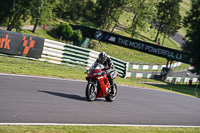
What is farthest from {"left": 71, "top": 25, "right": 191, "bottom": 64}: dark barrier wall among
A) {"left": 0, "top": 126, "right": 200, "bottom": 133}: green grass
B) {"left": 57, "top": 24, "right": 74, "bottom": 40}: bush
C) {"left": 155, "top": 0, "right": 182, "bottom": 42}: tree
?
{"left": 155, "top": 0, "right": 182, "bottom": 42}: tree

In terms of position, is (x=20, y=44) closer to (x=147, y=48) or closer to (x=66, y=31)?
(x=147, y=48)

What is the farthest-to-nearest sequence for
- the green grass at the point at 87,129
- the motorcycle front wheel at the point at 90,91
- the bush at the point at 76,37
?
the bush at the point at 76,37, the motorcycle front wheel at the point at 90,91, the green grass at the point at 87,129

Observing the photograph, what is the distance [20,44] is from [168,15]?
3070 inches

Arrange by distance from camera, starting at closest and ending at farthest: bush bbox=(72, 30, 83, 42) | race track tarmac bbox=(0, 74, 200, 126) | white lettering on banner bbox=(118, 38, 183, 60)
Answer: race track tarmac bbox=(0, 74, 200, 126) < white lettering on banner bbox=(118, 38, 183, 60) < bush bbox=(72, 30, 83, 42)

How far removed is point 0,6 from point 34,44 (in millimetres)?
26625

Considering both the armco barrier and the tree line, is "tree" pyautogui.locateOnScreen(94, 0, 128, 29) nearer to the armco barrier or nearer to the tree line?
the tree line

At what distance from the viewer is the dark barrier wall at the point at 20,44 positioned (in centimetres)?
1593

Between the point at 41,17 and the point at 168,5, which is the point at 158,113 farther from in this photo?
the point at 168,5

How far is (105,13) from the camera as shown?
7050cm

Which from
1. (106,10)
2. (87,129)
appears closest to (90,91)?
(87,129)

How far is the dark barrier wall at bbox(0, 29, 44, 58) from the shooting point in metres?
15.9

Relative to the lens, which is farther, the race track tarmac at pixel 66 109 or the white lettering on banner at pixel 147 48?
the white lettering on banner at pixel 147 48

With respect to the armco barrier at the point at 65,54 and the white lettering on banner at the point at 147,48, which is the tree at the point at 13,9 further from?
the armco barrier at the point at 65,54

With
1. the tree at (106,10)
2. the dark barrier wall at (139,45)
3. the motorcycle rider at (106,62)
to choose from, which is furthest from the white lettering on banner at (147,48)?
the tree at (106,10)
